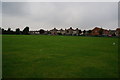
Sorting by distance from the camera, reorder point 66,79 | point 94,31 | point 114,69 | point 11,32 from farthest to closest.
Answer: point 94,31
point 11,32
point 114,69
point 66,79

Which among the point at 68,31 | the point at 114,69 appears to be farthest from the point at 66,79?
the point at 68,31

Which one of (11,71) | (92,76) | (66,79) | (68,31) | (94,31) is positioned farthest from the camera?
(68,31)

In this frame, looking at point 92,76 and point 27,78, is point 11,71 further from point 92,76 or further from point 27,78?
point 92,76

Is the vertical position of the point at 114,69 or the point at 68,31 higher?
the point at 68,31

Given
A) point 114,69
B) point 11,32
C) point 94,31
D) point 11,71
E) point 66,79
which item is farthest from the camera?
point 94,31

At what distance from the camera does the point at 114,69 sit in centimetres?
520

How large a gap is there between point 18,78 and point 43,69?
114cm

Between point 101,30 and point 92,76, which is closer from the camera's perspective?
point 92,76

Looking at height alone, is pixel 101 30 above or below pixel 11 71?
above

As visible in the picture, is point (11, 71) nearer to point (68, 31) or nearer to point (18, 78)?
point (18, 78)

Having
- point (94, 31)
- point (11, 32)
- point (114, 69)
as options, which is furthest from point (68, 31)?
point (114, 69)

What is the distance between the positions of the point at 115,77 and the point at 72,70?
Result: 4.97 ft

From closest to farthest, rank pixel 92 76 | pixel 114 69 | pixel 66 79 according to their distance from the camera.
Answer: pixel 66 79, pixel 92 76, pixel 114 69

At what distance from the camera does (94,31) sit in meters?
76.7
